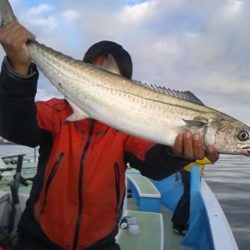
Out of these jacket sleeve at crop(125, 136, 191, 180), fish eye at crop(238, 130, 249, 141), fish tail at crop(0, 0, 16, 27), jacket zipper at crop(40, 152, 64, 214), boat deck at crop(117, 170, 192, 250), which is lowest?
boat deck at crop(117, 170, 192, 250)

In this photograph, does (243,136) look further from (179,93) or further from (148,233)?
(148,233)

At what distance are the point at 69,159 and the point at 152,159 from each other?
2.27 feet

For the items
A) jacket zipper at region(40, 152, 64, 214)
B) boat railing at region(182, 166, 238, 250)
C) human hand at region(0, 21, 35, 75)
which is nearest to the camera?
human hand at region(0, 21, 35, 75)

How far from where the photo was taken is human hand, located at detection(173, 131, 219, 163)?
9.41 ft

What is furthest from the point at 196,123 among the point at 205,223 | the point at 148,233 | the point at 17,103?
the point at 205,223

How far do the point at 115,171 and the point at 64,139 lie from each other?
0.50 metres

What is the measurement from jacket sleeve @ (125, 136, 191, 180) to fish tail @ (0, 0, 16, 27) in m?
1.39

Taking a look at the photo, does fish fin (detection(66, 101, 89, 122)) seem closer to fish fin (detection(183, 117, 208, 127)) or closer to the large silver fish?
the large silver fish

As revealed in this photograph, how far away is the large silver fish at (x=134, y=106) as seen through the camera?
291cm

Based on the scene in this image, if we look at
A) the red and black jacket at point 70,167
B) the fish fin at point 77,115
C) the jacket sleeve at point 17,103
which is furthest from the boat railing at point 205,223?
the jacket sleeve at point 17,103

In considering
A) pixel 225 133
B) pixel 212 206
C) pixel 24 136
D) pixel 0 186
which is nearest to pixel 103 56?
pixel 24 136

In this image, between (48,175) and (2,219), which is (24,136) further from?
(2,219)

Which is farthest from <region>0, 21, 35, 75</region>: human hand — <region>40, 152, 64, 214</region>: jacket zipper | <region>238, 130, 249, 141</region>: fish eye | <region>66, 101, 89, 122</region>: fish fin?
<region>238, 130, 249, 141</region>: fish eye

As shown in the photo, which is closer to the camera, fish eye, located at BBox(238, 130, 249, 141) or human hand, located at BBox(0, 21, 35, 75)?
human hand, located at BBox(0, 21, 35, 75)
